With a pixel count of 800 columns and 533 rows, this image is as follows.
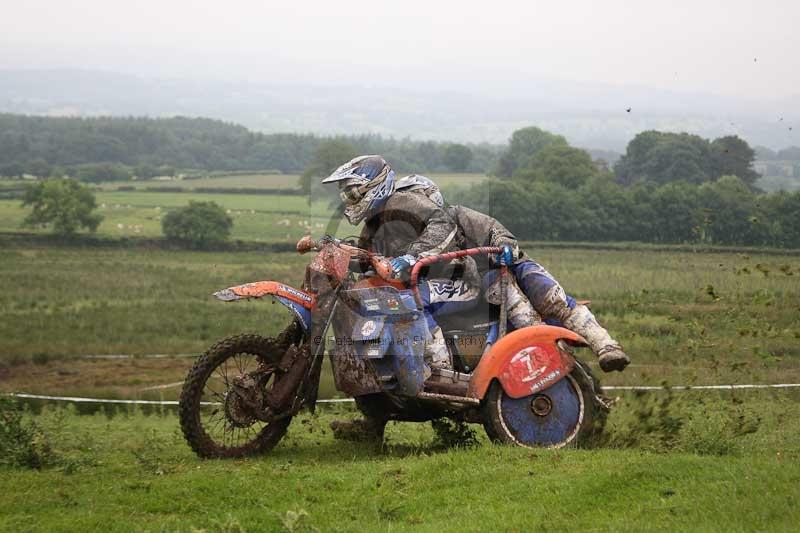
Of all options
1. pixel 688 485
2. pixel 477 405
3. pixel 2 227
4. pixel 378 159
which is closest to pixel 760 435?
pixel 477 405

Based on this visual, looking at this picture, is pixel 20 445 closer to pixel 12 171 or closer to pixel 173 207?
pixel 173 207

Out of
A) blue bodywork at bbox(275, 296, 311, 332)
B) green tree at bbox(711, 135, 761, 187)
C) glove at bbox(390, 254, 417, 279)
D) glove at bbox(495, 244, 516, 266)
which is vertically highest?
green tree at bbox(711, 135, 761, 187)

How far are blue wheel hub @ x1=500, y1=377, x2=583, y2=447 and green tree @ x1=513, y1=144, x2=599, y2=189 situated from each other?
2214 inches

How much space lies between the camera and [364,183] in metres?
10.8

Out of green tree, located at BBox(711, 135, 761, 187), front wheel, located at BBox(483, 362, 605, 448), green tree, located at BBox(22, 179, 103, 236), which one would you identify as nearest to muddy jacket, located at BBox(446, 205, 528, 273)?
front wheel, located at BBox(483, 362, 605, 448)

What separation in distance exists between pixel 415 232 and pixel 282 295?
1.56 meters

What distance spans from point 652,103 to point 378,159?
10409 cm

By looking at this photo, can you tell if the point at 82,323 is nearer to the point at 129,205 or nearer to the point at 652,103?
the point at 129,205

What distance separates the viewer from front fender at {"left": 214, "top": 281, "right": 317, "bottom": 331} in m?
9.94

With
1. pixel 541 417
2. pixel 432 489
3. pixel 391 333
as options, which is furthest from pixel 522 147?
pixel 432 489

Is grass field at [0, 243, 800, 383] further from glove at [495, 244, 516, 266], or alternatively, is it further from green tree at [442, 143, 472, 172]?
green tree at [442, 143, 472, 172]

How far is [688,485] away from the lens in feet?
26.1

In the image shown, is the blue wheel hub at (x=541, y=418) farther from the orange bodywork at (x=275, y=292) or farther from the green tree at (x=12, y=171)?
the green tree at (x=12, y=171)

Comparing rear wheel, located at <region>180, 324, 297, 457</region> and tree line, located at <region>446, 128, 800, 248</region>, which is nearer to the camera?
rear wheel, located at <region>180, 324, 297, 457</region>
